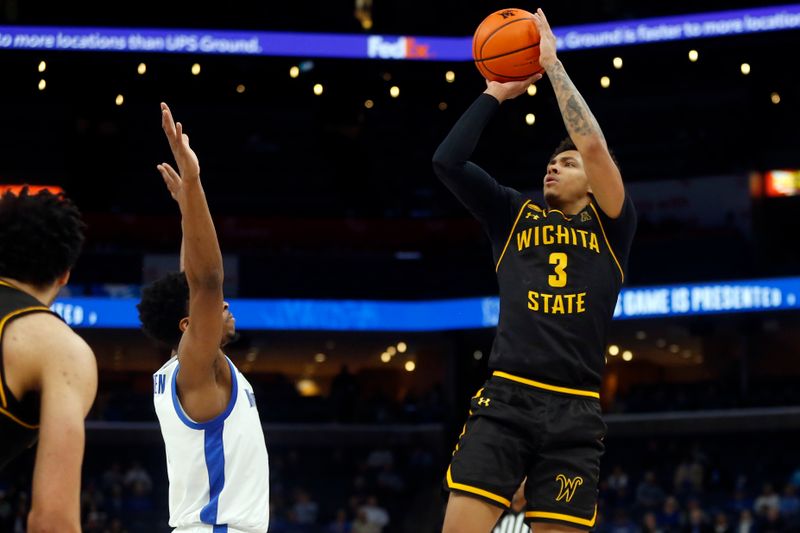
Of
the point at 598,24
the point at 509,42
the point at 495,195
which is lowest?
the point at 495,195

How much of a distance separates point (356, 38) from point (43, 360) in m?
19.8

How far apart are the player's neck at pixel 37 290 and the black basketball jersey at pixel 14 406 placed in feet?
0.09

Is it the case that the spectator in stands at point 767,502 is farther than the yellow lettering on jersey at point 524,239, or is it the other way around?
the spectator in stands at point 767,502

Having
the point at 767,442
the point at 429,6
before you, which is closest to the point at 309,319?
the point at 429,6

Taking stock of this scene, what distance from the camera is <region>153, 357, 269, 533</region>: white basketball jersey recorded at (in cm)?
449

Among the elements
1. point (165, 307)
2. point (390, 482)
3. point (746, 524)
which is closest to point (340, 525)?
point (390, 482)

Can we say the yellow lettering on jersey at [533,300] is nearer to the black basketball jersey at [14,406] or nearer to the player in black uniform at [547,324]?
the player in black uniform at [547,324]

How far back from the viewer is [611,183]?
468 centimetres

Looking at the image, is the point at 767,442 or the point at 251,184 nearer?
the point at 767,442

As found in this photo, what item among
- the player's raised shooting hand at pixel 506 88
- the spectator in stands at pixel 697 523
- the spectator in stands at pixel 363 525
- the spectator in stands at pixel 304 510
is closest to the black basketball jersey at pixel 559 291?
the player's raised shooting hand at pixel 506 88

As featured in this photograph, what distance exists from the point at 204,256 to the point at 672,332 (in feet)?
69.6

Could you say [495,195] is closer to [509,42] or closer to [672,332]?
[509,42]

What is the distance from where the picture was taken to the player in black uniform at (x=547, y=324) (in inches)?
178

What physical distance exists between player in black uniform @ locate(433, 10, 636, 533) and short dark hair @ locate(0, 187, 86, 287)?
5.95ft
